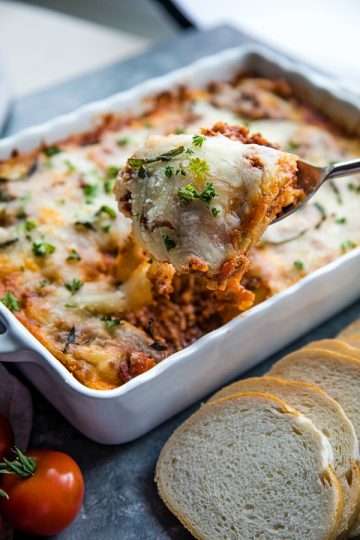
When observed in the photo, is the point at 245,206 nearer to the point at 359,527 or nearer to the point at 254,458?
the point at 254,458

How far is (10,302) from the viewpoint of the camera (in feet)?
10.1

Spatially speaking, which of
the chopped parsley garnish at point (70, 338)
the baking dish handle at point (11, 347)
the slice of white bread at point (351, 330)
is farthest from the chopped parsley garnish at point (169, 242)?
the slice of white bread at point (351, 330)

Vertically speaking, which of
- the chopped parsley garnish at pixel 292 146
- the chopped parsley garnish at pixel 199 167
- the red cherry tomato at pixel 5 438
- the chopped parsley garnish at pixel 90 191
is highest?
the chopped parsley garnish at pixel 199 167

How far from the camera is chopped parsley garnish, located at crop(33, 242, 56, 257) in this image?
325 centimetres

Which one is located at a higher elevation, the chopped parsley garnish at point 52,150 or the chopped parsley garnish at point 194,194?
the chopped parsley garnish at point 194,194

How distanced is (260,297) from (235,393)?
47cm

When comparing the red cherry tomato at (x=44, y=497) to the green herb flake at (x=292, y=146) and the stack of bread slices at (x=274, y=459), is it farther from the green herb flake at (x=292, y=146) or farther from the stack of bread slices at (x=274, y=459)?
the green herb flake at (x=292, y=146)

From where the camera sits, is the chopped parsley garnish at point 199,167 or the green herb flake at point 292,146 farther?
the green herb flake at point 292,146

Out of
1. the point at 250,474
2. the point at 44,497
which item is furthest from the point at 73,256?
the point at 250,474

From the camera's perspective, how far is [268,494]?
2805mm

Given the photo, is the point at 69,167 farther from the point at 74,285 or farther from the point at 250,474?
the point at 250,474

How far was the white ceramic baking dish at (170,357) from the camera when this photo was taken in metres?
2.82

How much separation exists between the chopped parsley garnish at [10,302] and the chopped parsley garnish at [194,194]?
2.95 feet

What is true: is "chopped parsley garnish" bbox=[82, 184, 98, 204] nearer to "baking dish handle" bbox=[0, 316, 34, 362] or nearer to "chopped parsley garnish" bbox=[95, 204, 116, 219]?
"chopped parsley garnish" bbox=[95, 204, 116, 219]
